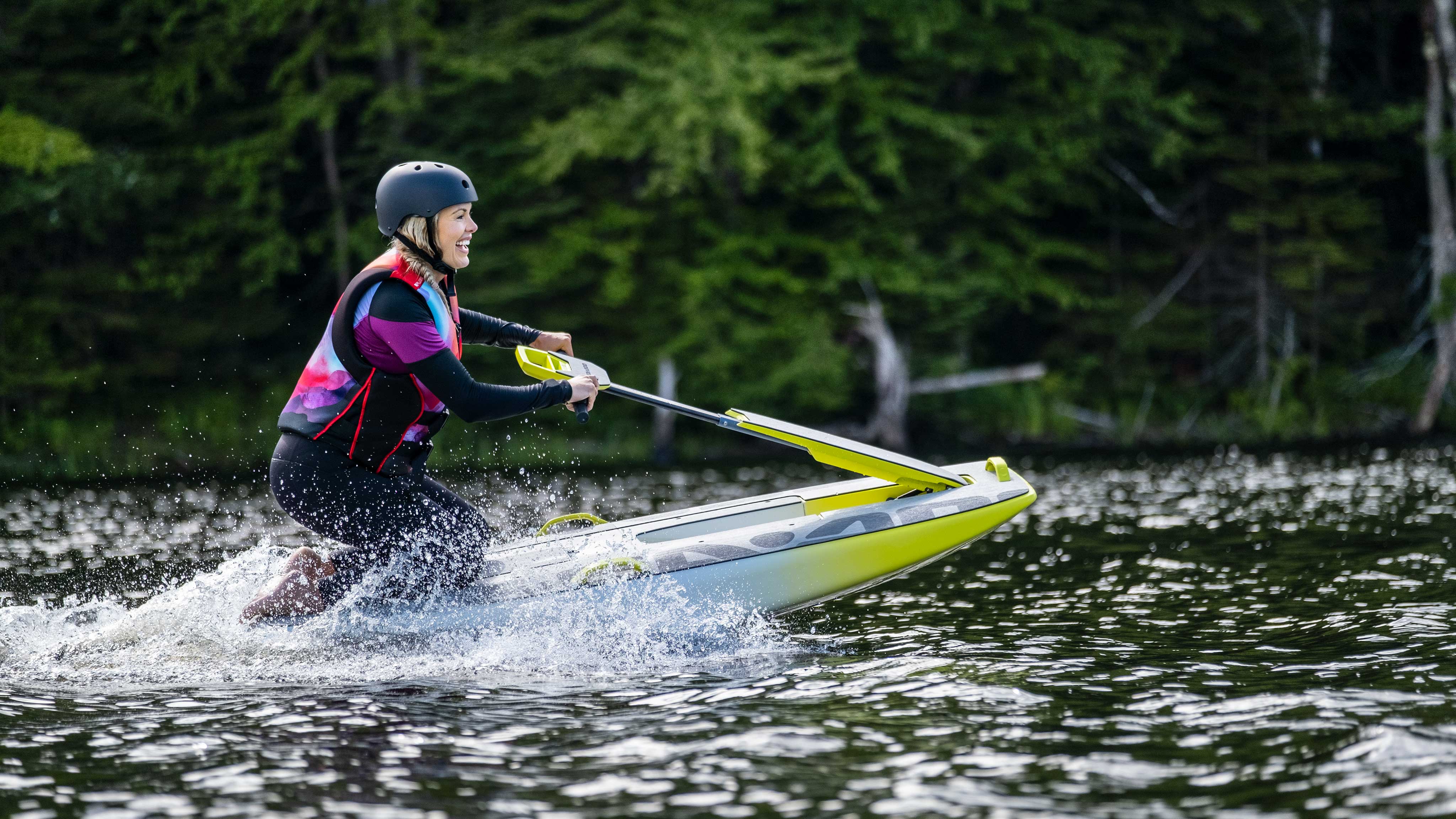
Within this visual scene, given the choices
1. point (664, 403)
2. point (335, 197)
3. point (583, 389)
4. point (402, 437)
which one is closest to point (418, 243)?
point (402, 437)

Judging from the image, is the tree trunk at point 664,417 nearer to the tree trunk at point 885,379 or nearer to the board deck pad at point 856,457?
the tree trunk at point 885,379

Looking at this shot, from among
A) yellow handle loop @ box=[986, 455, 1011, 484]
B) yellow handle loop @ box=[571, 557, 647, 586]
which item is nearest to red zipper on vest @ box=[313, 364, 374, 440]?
yellow handle loop @ box=[571, 557, 647, 586]

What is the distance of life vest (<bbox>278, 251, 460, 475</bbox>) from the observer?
468cm

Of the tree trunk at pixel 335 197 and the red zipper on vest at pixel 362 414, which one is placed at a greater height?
the tree trunk at pixel 335 197

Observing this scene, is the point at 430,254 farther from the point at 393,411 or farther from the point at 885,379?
the point at 885,379

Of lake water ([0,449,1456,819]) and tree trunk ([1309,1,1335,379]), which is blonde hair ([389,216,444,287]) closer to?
lake water ([0,449,1456,819])

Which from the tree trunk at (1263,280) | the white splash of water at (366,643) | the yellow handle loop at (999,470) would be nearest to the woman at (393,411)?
the white splash of water at (366,643)

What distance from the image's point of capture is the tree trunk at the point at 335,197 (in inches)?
738

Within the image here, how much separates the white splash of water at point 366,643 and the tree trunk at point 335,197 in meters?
13.5

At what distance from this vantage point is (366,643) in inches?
203

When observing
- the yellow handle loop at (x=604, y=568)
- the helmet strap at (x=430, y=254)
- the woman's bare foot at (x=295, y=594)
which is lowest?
the yellow handle loop at (x=604, y=568)

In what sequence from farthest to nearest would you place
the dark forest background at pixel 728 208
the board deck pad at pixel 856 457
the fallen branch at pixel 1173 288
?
the fallen branch at pixel 1173 288
the dark forest background at pixel 728 208
the board deck pad at pixel 856 457

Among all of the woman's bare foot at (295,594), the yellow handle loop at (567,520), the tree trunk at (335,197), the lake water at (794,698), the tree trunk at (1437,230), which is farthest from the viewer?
the tree trunk at (335,197)

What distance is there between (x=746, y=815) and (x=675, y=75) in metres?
15.0
